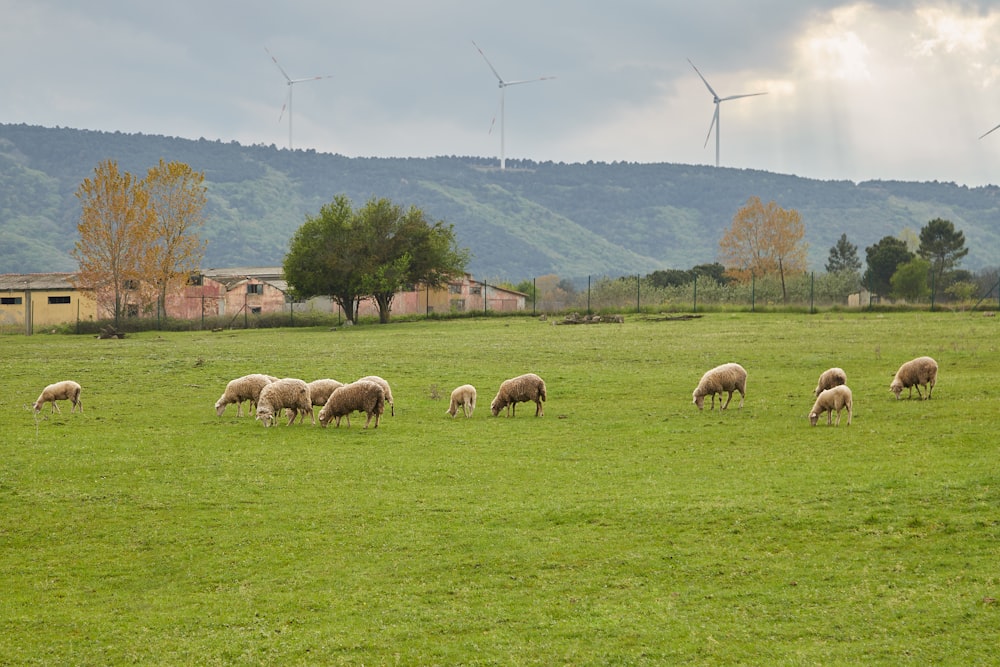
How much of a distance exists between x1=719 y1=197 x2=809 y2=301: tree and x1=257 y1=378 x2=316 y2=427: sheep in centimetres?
10382

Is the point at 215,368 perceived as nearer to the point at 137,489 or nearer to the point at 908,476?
the point at 137,489

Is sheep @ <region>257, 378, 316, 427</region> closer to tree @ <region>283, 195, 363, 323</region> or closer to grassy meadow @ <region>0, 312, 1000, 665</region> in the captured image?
grassy meadow @ <region>0, 312, 1000, 665</region>

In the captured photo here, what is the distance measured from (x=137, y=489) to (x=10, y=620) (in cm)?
645

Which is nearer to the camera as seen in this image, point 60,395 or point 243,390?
point 243,390

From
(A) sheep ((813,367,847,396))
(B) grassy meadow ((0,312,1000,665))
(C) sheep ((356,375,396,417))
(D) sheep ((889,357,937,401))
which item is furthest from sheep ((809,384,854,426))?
(C) sheep ((356,375,396,417))

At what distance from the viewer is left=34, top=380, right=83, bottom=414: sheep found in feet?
99.7

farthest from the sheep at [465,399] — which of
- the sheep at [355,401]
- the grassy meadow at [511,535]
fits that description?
the sheep at [355,401]

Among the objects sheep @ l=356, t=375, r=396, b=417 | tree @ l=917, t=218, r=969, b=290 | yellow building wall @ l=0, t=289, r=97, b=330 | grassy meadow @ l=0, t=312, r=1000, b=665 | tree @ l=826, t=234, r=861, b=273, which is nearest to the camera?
grassy meadow @ l=0, t=312, r=1000, b=665

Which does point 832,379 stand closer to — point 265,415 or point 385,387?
point 385,387

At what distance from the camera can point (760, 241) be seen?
128 m

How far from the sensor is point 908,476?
19.0 metres

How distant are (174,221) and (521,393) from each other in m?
72.3

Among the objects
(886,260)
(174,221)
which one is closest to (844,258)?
(886,260)

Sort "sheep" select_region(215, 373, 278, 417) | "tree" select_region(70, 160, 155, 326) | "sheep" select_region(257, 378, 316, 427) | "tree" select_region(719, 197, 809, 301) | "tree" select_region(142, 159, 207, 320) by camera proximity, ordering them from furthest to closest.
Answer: "tree" select_region(719, 197, 809, 301), "tree" select_region(142, 159, 207, 320), "tree" select_region(70, 160, 155, 326), "sheep" select_region(215, 373, 278, 417), "sheep" select_region(257, 378, 316, 427)
